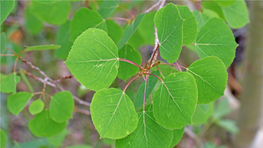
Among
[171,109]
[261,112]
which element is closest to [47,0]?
[171,109]

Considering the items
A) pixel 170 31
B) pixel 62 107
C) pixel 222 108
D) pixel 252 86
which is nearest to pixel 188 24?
pixel 170 31

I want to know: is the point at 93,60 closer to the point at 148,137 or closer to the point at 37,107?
the point at 148,137

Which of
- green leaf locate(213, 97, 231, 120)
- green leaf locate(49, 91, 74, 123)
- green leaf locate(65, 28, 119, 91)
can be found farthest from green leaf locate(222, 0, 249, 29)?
green leaf locate(213, 97, 231, 120)

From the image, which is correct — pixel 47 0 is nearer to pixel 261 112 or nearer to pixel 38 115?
pixel 38 115

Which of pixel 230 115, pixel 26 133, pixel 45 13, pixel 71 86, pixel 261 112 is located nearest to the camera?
pixel 45 13

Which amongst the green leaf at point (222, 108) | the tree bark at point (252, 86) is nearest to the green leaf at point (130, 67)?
the tree bark at point (252, 86)

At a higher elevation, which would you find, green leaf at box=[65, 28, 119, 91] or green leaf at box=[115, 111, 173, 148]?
green leaf at box=[65, 28, 119, 91]

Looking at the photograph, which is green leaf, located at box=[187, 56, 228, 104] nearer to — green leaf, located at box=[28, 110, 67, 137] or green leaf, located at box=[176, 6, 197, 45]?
green leaf, located at box=[176, 6, 197, 45]
